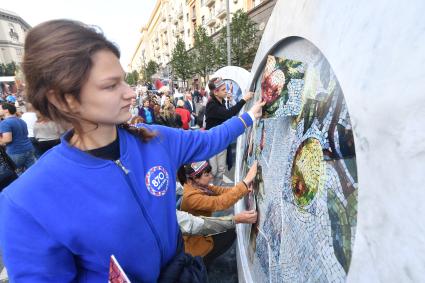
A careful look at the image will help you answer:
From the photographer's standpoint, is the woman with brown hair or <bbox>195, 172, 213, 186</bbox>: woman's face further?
<bbox>195, 172, 213, 186</bbox>: woman's face

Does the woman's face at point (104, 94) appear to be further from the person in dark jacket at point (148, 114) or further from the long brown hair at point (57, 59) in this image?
the person in dark jacket at point (148, 114)

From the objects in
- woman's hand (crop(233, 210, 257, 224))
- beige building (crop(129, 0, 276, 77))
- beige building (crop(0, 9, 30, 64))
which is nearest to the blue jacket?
woman's hand (crop(233, 210, 257, 224))

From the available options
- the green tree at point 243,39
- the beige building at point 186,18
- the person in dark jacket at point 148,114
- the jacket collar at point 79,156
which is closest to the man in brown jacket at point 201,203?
the jacket collar at point 79,156

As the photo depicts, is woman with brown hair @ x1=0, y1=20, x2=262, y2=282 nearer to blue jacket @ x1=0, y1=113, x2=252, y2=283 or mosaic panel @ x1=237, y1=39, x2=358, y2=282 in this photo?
blue jacket @ x1=0, y1=113, x2=252, y2=283

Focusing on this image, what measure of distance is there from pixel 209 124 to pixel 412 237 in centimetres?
407

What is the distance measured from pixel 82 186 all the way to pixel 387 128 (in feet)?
3.11

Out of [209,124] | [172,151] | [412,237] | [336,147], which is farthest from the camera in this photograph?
[209,124]

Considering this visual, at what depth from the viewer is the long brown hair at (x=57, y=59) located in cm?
99

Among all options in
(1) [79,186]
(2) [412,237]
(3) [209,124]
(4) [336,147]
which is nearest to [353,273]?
(2) [412,237]

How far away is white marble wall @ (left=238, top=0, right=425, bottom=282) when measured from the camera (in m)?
0.56

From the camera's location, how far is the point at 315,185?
1034 mm

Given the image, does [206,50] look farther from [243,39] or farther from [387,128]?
[387,128]

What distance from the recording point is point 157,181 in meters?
1.25

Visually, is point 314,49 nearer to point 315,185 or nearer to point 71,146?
point 315,185
